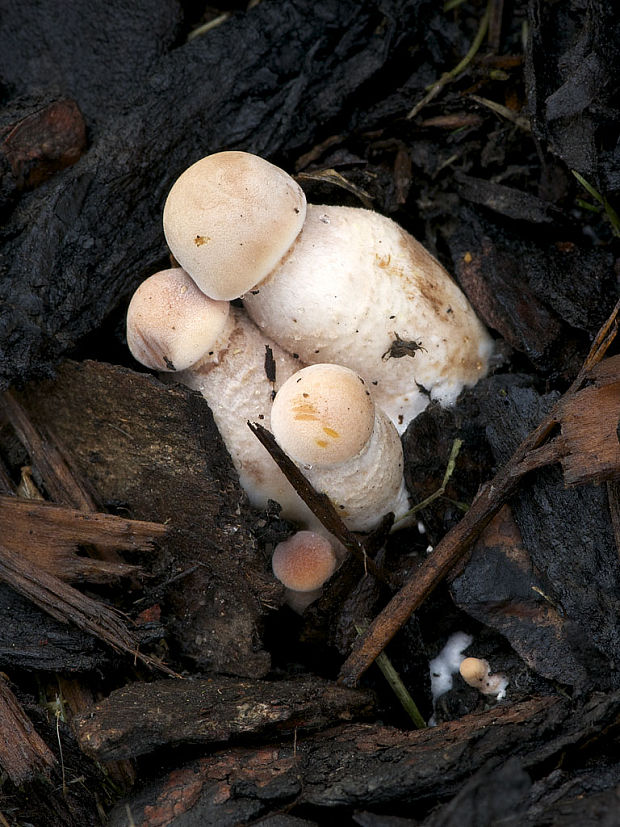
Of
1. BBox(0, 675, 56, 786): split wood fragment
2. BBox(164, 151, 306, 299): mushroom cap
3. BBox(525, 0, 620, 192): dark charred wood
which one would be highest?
BBox(164, 151, 306, 299): mushroom cap

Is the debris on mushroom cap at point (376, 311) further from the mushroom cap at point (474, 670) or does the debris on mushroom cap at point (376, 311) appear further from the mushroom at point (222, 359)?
the mushroom cap at point (474, 670)

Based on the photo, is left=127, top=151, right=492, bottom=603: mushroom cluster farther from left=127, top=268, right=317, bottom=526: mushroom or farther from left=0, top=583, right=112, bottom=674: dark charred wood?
left=0, top=583, right=112, bottom=674: dark charred wood

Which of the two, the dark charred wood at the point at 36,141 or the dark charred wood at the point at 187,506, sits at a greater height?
the dark charred wood at the point at 36,141

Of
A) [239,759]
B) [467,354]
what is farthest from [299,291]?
[239,759]

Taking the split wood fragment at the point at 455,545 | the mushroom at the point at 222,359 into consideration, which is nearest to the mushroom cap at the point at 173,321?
the mushroom at the point at 222,359

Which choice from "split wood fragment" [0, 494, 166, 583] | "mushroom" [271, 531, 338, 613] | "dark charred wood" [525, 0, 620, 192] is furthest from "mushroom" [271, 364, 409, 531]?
"dark charred wood" [525, 0, 620, 192]

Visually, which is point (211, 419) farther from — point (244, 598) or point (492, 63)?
point (492, 63)
